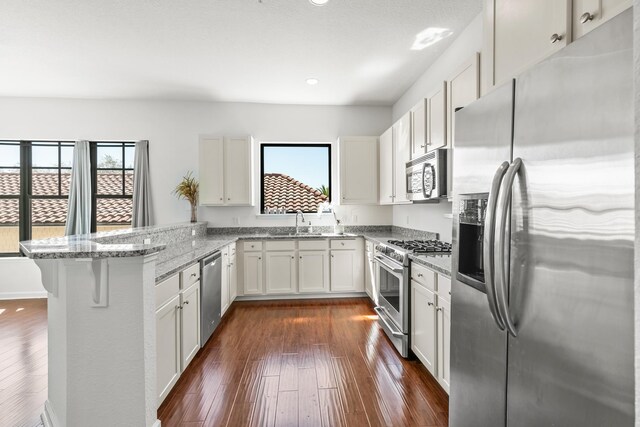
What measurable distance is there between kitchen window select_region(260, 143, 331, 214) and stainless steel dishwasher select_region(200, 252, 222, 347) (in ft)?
6.04

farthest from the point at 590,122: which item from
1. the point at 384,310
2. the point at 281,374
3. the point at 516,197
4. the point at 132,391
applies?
the point at 384,310

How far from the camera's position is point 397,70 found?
376 cm

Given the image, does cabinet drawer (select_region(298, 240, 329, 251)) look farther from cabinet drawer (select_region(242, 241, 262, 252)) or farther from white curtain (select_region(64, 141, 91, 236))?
white curtain (select_region(64, 141, 91, 236))

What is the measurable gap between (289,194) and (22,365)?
355 cm

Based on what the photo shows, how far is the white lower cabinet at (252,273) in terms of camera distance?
4340mm

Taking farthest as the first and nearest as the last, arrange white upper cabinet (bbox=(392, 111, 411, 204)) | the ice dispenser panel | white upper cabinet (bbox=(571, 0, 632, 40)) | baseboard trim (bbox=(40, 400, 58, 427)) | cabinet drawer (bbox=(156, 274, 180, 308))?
white upper cabinet (bbox=(392, 111, 411, 204)) → cabinet drawer (bbox=(156, 274, 180, 308)) → baseboard trim (bbox=(40, 400, 58, 427)) → the ice dispenser panel → white upper cabinet (bbox=(571, 0, 632, 40))

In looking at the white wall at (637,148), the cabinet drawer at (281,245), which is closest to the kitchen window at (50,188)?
the cabinet drawer at (281,245)

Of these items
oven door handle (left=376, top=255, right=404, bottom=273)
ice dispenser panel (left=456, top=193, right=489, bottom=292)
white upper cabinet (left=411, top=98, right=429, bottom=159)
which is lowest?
oven door handle (left=376, top=255, right=404, bottom=273)

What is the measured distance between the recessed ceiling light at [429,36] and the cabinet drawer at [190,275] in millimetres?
2980

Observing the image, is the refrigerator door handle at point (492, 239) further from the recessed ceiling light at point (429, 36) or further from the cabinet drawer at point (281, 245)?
the cabinet drawer at point (281, 245)

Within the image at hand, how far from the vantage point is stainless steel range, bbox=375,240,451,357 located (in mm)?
2668

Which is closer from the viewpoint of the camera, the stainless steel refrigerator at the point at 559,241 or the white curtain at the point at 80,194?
the stainless steel refrigerator at the point at 559,241

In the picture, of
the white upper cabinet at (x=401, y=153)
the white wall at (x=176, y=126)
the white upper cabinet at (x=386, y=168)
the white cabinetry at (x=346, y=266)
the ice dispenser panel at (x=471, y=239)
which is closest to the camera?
the ice dispenser panel at (x=471, y=239)

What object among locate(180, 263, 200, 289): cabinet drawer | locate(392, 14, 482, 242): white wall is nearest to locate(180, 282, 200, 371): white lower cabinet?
locate(180, 263, 200, 289): cabinet drawer
